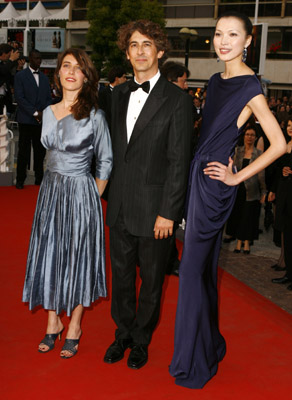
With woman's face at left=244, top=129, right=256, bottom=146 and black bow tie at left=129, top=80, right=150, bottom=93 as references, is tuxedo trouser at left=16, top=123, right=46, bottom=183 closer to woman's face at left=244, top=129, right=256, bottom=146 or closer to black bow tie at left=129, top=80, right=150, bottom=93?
woman's face at left=244, top=129, right=256, bottom=146

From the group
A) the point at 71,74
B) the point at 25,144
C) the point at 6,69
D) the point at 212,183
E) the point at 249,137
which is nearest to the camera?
the point at 212,183

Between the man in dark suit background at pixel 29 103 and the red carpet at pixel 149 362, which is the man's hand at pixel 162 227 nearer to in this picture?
the red carpet at pixel 149 362

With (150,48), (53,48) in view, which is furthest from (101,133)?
(53,48)

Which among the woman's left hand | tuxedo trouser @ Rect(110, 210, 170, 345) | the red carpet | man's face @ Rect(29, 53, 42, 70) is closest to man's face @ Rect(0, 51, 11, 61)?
man's face @ Rect(29, 53, 42, 70)

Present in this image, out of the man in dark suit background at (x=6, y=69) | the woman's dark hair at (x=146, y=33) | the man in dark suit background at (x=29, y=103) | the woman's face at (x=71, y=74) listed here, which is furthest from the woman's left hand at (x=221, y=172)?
the man in dark suit background at (x=29, y=103)

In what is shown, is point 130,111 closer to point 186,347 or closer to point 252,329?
point 186,347

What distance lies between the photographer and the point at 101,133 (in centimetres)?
329

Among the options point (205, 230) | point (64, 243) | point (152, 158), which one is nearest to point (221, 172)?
point (205, 230)

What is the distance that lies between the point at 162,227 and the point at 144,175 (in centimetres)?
32

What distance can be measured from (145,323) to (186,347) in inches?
14.5

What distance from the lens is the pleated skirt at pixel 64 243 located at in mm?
3322

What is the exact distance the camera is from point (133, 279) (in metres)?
3.48

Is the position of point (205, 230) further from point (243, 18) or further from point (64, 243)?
point (243, 18)

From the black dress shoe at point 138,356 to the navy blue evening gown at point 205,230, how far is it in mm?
227
